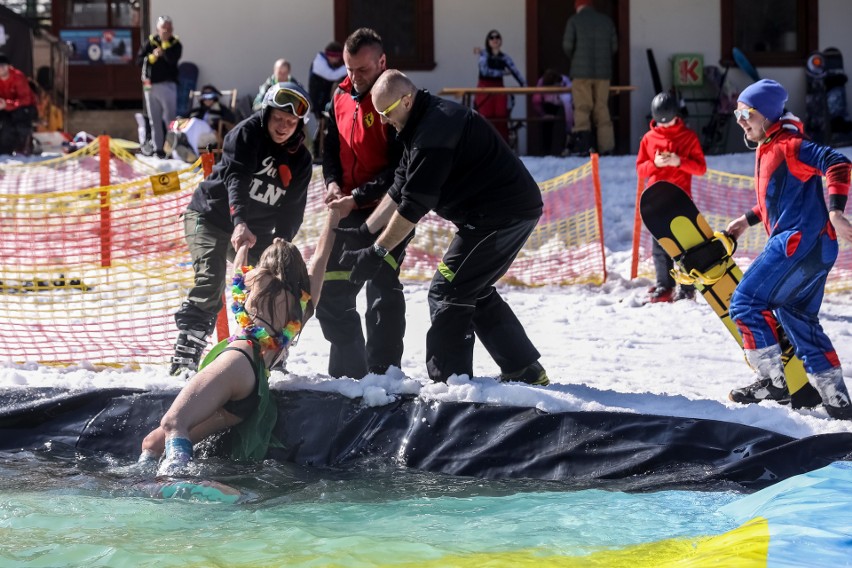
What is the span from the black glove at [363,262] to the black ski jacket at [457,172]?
0.86ft

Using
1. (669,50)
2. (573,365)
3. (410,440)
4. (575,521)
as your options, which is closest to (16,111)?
(669,50)

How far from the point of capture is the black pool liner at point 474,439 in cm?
455

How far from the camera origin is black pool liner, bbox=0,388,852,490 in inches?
179

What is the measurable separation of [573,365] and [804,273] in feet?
6.71

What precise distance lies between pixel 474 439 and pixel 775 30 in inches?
503

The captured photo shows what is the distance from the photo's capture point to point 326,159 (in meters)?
5.93

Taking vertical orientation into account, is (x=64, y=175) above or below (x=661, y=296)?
above

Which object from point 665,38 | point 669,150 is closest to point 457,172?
point 669,150

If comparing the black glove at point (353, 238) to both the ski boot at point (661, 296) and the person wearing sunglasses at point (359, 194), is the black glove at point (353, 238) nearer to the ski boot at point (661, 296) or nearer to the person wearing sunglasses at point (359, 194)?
the person wearing sunglasses at point (359, 194)

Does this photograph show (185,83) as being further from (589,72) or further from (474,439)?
(474,439)

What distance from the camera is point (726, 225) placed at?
11617 mm

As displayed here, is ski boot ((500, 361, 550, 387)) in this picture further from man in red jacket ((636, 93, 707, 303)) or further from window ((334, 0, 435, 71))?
window ((334, 0, 435, 71))

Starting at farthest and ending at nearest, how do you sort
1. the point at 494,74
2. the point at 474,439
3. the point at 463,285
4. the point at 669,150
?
the point at 494,74 < the point at 669,150 < the point at 463,285 < the point at 474,439

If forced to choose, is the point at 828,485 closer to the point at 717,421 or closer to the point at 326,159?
the point at 717,421
